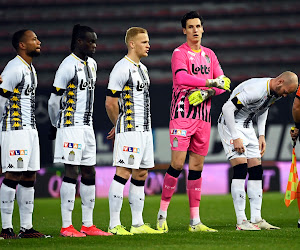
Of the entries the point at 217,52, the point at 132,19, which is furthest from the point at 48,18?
the point at 217,52

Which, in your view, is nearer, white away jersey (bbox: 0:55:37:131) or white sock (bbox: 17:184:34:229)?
white away jersey (bbox: 0:55:37:131)

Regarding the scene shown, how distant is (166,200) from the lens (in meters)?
7.46

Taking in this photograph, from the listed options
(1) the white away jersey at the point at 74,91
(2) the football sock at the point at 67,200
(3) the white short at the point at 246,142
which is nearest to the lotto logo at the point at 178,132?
(3) the white short at the point at 246,142

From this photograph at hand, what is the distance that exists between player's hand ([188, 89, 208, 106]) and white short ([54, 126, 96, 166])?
103cm

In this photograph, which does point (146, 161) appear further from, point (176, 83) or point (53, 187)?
point (53, 187)

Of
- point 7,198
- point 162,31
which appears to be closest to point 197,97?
Answer: point 7,198

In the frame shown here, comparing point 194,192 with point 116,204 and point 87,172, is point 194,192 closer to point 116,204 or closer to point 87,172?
point 116,204

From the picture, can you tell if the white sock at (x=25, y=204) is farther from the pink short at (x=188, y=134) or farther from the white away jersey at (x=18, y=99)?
the pink short at (x=188, y=134)

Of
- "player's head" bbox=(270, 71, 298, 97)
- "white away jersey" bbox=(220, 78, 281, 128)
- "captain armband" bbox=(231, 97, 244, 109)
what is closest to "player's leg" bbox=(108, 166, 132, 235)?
"captain armband" bbox=(231, 97, 244, 109)

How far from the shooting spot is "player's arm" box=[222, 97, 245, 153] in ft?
24.8

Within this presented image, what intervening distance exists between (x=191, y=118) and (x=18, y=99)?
5.54 feet

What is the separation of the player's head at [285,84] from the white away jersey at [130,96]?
53.3 inches

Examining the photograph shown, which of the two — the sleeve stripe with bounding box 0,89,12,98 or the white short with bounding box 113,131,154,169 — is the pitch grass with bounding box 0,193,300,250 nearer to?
the white short with bounding box 113,131,154,169

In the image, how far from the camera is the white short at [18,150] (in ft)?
23.0
